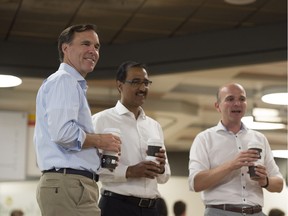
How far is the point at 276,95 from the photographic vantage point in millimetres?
7758

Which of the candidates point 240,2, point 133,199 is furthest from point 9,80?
point 133,199

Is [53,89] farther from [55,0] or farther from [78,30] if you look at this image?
[55,0]

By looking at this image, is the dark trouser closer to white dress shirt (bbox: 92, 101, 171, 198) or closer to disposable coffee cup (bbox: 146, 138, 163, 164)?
white dress shirt (bbox: 92, 101, 171, 198)

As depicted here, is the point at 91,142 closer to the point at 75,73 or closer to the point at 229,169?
the point at 75,73

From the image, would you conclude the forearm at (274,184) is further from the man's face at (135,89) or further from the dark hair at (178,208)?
the dark hair at (178,208)

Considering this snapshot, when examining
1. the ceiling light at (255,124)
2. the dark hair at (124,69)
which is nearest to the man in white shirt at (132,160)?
the dark hair at (124,69)

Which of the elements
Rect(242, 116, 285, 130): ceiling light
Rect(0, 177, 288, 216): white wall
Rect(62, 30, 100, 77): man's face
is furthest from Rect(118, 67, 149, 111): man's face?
Rect(0, 177, 288, 216): white wall

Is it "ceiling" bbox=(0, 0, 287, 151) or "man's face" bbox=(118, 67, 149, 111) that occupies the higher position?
"ceiling" bbox=(0, 0, 287, 151)

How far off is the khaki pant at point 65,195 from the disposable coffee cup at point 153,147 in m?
0.53

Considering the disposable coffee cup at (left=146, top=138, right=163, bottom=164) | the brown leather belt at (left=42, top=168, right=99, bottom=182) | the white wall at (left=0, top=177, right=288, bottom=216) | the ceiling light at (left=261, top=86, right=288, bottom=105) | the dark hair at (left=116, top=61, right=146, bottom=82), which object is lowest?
the brown leather belt at (left=42, top=168, right=99, bottom=182)

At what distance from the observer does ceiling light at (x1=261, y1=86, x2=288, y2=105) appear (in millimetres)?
7719

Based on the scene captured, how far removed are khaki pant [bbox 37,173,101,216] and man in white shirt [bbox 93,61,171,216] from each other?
514 millimetres

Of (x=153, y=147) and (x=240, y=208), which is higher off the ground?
(x=153, y=147)

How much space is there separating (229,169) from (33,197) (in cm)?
745
